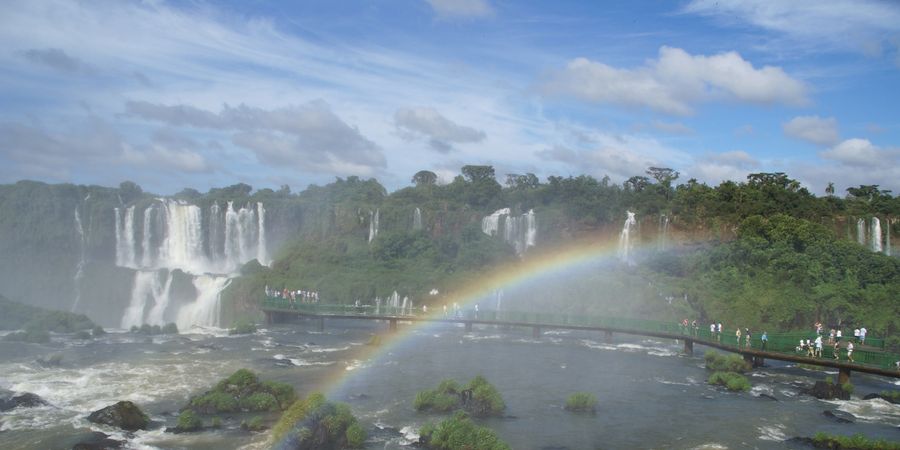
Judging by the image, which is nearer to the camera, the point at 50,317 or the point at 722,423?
the point at 722,423

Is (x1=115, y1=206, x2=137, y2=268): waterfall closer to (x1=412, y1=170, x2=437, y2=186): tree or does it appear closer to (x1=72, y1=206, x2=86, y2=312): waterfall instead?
(x1=72, y1=206, x2=86, y2=312): waterfall

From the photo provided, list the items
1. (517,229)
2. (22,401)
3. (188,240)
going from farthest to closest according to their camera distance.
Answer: (517,229) → (188,240) → (22,401)

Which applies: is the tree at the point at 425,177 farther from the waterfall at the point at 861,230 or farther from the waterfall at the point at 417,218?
the waterfall at the point at 861,230

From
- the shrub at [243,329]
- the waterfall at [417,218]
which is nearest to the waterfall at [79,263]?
the shrub at [243,329]

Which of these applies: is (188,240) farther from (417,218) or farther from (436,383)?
(436,383)

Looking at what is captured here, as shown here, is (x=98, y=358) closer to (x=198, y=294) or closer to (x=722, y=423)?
(x=198, y=294)

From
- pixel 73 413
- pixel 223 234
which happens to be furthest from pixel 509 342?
pixel 223 234

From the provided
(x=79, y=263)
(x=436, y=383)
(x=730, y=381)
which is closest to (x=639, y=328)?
(x=730, y=381)

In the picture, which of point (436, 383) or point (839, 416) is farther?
point (436, 383)
